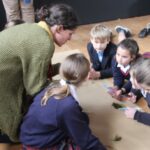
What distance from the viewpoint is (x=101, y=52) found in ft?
7.44

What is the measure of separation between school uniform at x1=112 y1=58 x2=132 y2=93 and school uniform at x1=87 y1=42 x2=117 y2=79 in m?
0.14

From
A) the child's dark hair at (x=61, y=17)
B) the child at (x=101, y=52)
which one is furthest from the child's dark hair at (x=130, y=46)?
the child's dark hair at (x=61, y=17)

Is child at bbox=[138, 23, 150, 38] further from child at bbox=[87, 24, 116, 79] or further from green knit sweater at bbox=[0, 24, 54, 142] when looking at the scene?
green knit sweater at bbox=[0, 24, 54, 142]

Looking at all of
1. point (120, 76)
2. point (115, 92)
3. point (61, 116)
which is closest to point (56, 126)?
point (61, 116)

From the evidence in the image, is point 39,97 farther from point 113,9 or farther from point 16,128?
point 113,9

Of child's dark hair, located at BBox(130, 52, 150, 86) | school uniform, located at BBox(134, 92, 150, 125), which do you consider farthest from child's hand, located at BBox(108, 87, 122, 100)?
child's dark hair, located at BBox(130, 52, 150, 86)

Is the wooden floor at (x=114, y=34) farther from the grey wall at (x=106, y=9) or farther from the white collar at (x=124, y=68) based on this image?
the white collar at (x=124, y=68)

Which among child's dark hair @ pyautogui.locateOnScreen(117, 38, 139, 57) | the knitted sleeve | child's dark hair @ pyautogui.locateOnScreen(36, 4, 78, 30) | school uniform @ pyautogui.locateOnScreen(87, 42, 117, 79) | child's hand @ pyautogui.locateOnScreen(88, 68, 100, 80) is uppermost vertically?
child's dark hair @ pyautogui.locateOnScreen(36, 4, 78, 30)

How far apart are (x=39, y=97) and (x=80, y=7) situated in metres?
2.22

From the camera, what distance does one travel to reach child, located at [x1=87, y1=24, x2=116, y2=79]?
2.19 metres

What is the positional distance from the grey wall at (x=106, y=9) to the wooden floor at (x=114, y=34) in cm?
7

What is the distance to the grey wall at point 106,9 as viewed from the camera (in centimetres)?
344

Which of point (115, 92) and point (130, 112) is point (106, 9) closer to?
point (115, 92)

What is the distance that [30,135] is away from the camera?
56.0 inches
